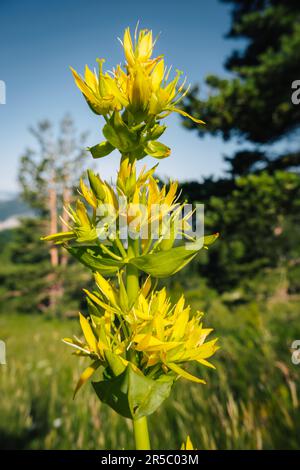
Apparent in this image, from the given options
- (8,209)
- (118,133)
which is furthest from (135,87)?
(8,209)

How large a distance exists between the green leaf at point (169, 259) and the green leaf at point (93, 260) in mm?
49

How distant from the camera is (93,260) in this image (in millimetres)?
877

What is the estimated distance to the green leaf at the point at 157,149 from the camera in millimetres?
921

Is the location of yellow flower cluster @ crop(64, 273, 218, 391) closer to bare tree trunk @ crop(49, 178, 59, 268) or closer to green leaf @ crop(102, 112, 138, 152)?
green leaf @ crop(102, 112, 138, 152)

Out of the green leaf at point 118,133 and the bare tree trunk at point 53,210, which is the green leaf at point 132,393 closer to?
the green leaf at point 118,133

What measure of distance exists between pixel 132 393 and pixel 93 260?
320 mm

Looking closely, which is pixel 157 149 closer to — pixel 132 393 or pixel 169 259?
pixel 169 259

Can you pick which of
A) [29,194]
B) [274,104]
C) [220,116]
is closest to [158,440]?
[220,116]

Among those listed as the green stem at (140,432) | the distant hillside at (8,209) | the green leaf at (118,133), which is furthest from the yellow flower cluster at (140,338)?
the distant hillside at (8,209)

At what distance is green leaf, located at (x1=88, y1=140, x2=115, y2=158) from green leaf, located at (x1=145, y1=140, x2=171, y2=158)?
0.10 meters

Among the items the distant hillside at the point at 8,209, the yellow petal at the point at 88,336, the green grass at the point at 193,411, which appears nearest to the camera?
the yellow petal at the point at 88,336

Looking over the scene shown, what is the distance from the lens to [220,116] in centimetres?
620

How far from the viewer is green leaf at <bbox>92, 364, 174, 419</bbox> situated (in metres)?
0.74

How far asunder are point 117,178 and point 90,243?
183 millimetres
